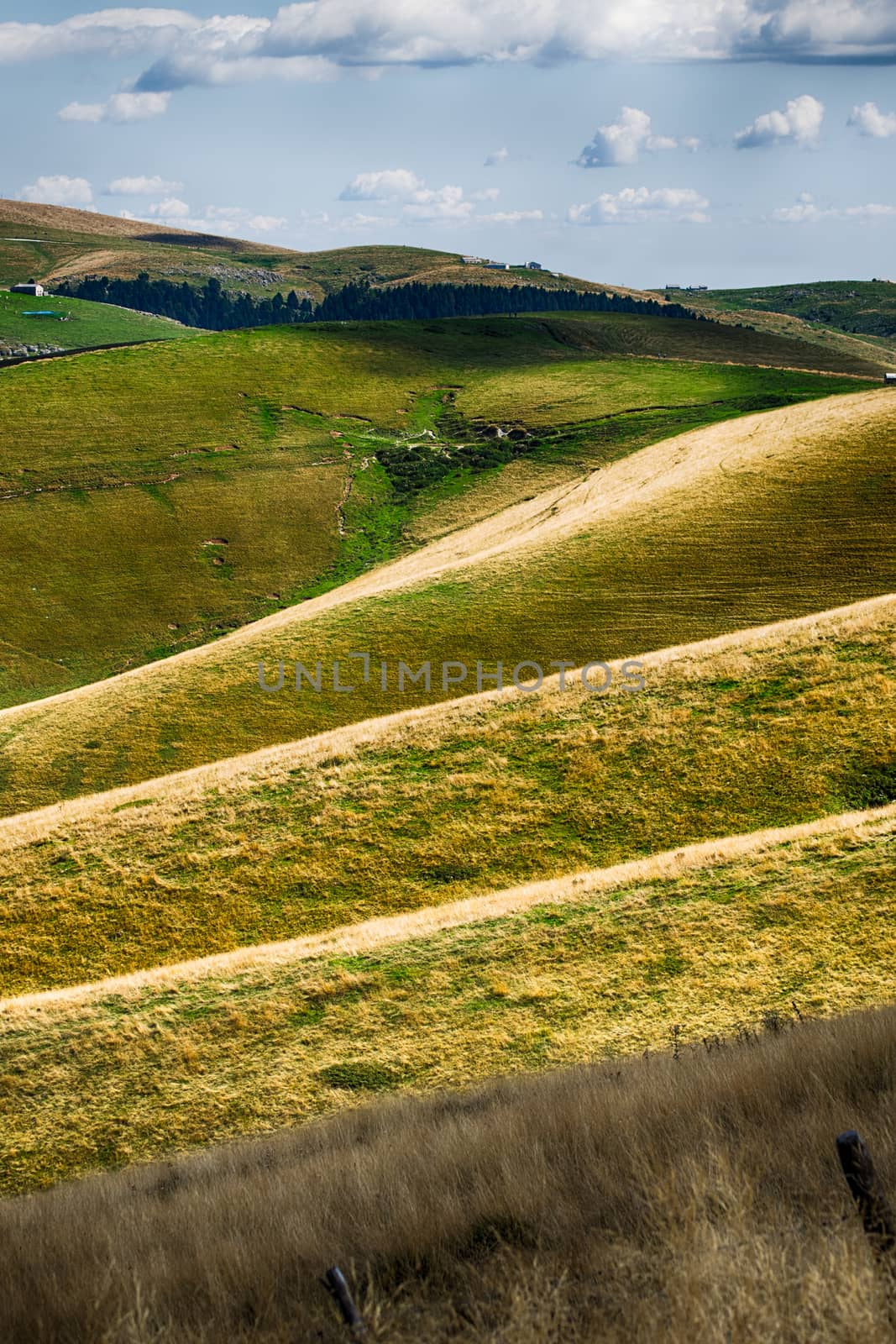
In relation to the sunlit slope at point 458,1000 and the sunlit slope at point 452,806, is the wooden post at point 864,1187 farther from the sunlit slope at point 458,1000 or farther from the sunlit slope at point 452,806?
the sunlit slope at point 452,806

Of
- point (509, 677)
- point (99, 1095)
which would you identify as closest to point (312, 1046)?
point (99, 1095)

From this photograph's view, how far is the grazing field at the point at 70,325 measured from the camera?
448ft

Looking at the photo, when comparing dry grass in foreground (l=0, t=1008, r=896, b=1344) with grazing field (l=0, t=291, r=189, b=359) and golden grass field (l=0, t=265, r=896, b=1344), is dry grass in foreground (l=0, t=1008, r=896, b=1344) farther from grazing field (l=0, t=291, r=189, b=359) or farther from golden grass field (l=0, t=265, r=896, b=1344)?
grazing field (l=0, t=291, r=189, b=359)

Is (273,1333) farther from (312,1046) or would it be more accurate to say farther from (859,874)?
(859,874)

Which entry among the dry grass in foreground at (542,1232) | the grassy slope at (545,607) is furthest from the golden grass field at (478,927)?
the grassy slope at (545,607)

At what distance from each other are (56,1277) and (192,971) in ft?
36.2

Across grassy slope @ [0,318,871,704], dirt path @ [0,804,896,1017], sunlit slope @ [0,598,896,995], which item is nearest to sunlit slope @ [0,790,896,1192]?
dirt path @ [0,804,896,1017]

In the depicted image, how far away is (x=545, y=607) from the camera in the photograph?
36.5 meters

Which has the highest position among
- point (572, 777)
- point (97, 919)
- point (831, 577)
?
point (831, 577)

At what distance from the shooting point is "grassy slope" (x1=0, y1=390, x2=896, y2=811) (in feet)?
109

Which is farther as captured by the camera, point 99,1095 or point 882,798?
point 882,798

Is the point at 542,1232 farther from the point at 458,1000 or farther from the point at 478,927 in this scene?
the point at 478,927

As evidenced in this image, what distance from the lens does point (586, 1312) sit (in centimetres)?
586

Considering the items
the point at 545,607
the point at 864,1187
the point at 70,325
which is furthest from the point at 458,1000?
the point at 70,325
